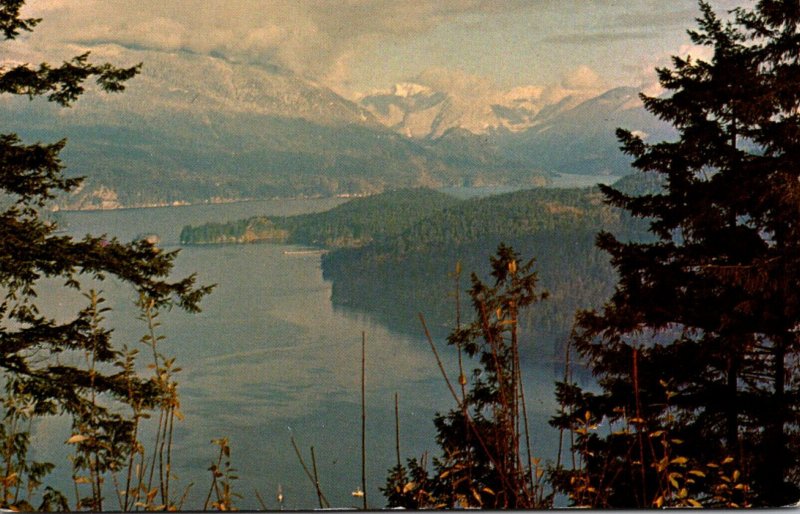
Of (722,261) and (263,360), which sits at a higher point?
(722,261)

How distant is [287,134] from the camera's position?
25.1ft

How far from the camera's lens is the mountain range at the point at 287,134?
5.68 m

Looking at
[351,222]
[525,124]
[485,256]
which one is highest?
[525,124]

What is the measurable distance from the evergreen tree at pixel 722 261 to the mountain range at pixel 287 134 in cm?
56

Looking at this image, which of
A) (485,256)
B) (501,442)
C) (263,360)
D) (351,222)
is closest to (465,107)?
(501,442)

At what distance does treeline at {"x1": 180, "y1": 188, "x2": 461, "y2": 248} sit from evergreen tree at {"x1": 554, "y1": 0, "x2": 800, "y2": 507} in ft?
11.5

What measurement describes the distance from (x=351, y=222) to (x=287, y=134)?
93.6 inches

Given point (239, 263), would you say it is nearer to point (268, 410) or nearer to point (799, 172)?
point (268, 410)

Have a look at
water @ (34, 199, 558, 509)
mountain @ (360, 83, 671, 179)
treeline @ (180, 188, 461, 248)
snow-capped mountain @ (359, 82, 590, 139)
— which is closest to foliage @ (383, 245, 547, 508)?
snow-capped mountain @ (359, 82, 590, 139)

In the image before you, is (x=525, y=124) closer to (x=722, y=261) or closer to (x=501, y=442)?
(x=722, y=261)

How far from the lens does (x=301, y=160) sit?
7500 mm

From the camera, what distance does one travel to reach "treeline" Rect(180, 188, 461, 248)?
28.1 feet

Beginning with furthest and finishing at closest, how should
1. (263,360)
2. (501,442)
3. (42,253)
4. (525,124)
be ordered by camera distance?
(263,360) → (525,124) → (42,253) → (501,442)

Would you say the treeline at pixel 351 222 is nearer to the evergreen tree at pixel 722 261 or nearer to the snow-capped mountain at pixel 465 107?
the snow-capped mountain at pixel 465 107
